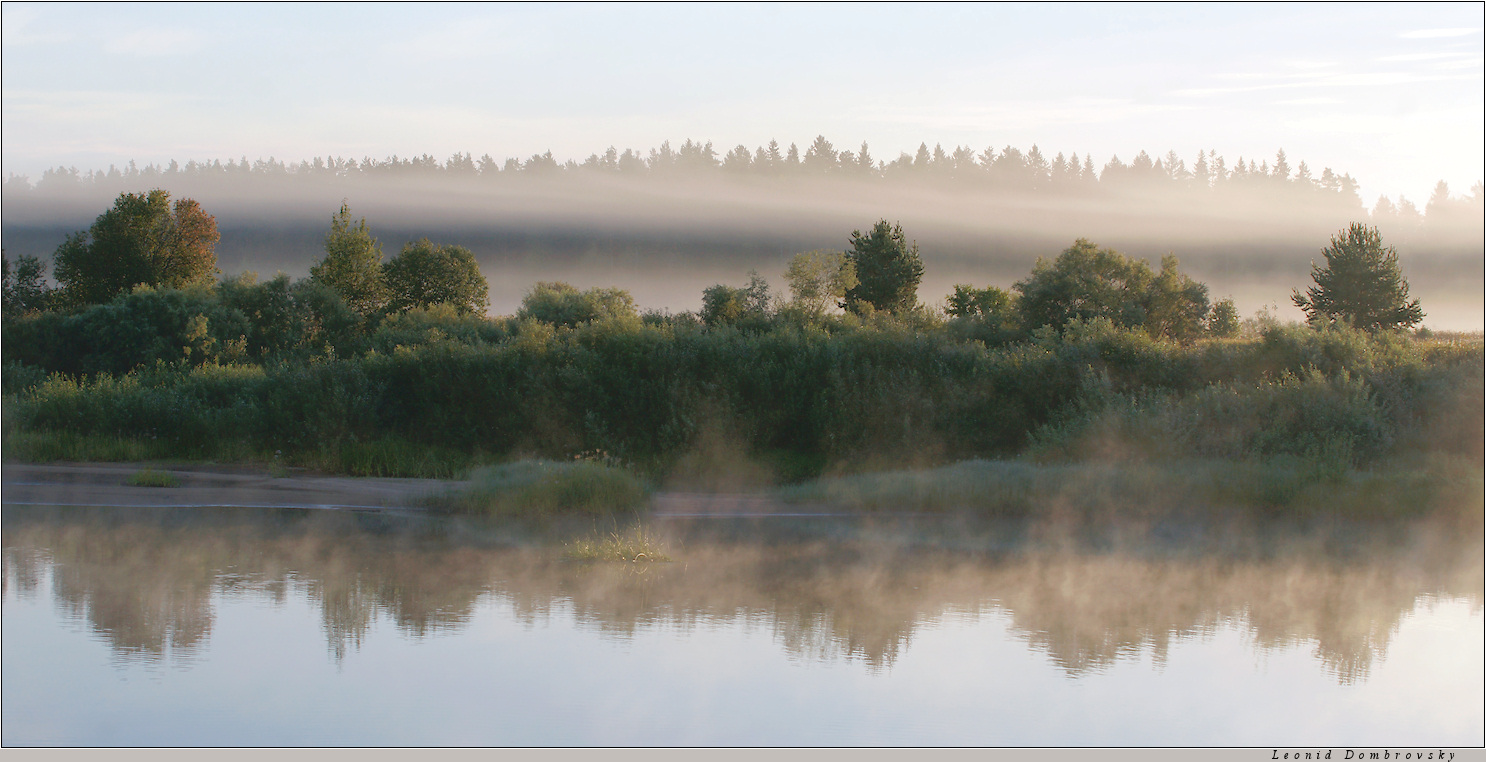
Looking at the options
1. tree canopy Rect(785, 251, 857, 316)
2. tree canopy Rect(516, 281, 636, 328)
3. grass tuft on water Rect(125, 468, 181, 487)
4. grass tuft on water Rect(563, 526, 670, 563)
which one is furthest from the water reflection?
tree canopy Rect(785, 251, 857, 316)

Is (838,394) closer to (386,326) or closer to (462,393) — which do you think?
(462,393)

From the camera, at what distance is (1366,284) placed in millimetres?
58312

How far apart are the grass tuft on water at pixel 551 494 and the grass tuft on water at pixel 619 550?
10.5 ft

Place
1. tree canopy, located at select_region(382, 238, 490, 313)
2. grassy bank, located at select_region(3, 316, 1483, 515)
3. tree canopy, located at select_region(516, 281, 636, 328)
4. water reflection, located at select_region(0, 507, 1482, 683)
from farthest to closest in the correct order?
tree canopy, located at select_region(382, 238, 490, 313) < tree canopy, located at select_region(516, 281, 636, 328) < grassy bank, located at select_region(3, 316, 1483, 515) < water reflection, located at select_region(0, 507, 1482, 683)

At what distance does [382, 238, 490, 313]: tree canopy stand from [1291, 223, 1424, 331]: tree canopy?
40.9 meters

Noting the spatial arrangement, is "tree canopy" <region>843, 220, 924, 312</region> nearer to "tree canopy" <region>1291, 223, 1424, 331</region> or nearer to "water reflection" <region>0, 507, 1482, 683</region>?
"tree canopy" <region>1291, 223, 1424, 331</region>

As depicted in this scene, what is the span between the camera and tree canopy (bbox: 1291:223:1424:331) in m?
58.3

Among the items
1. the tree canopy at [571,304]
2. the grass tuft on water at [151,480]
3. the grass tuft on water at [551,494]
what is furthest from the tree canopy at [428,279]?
the grass tuft on water at [551,494]

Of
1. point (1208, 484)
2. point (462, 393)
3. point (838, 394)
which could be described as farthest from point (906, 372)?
point (462, 393)

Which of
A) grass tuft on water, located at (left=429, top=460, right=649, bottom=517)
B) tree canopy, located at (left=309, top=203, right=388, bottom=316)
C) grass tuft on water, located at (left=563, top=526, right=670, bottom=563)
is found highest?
tree canopy, located at (left=309, top=203, right=388, bottom=316)

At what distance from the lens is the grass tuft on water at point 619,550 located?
12781 millimetres

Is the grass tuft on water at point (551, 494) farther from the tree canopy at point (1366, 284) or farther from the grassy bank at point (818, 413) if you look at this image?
the tree canopy at point (1366, 284)

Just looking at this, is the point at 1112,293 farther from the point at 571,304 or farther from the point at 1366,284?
the point at 571,304

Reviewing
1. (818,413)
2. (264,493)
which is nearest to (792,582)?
(264,493)
